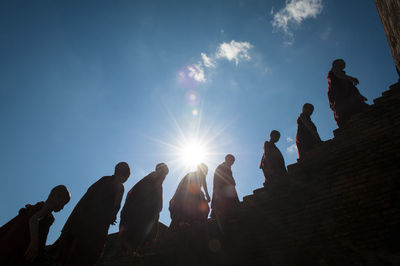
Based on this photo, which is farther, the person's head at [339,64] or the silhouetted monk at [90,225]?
the person's head at [339,64]

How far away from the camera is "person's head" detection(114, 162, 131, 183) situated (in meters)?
3.84

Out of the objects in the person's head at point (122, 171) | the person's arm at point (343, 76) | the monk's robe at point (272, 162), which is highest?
the person's arm at point (343, 76)

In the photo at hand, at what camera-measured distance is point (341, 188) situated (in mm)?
4191

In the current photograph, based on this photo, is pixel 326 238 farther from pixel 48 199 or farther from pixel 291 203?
pixel 48 199

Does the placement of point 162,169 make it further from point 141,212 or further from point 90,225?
point 90,225

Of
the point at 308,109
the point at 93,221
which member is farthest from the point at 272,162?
the point at 93,221

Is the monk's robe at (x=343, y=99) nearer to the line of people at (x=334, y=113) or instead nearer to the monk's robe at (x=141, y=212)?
the line of people at (x=334, y=113)

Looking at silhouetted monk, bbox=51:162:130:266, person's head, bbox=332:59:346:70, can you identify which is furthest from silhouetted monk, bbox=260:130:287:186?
silhouetted monk, bbox=51:162:130:266

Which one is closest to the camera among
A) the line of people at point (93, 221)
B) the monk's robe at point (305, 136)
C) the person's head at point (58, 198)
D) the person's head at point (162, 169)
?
the line of people at point (93, 221)

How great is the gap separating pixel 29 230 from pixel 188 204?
2.84 metres

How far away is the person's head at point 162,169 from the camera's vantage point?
4.90m

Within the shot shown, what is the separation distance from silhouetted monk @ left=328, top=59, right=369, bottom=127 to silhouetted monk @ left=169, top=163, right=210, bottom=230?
347 centimetres

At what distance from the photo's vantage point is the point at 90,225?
10.5ft

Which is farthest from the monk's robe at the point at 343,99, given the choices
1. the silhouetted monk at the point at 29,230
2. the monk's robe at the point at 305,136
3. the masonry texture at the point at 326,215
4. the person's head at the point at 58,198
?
the silhouetted monk at the point at 29,230
